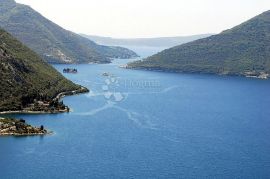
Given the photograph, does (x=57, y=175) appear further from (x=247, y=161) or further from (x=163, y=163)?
(x=247, y=161)

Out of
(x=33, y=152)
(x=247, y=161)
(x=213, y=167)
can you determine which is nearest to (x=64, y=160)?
(x=33, y=152)

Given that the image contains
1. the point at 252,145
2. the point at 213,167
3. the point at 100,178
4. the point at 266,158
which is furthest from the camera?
the point at 252,145

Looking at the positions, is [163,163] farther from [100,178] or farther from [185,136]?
[185,136]

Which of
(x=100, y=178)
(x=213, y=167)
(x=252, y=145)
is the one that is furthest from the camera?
(x=252, y=145)

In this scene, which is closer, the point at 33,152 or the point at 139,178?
the point at 139,178

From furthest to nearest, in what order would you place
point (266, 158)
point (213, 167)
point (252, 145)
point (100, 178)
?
point (252, 145) → point (266, 158) → point (213, 167) → point (100, 178)

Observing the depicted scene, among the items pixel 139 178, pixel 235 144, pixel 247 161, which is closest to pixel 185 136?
pixel 235 144
